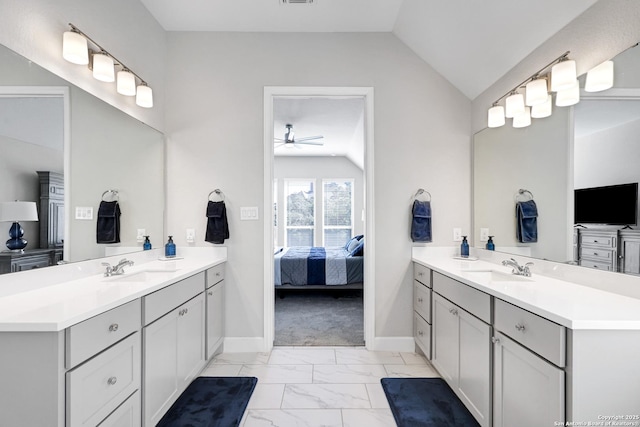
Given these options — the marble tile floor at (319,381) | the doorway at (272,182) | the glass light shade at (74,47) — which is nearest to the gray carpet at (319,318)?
the marble tile floor at (319,381)

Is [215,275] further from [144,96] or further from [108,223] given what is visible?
[144,96]

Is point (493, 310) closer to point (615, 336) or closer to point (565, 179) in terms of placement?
point (615, 336)

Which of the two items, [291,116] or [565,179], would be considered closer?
[565,179]

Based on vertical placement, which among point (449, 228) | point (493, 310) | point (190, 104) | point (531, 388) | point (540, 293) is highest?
point (190, 104)

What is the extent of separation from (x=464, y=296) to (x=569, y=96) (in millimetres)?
1253

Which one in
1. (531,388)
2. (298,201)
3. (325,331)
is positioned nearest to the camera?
(531,388)

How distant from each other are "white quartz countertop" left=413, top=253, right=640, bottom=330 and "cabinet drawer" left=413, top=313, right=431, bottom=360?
2.07 ft

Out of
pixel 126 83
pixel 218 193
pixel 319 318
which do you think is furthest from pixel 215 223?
pixel 319 318

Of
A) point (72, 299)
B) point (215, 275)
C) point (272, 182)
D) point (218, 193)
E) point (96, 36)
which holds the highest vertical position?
point (96, 36)

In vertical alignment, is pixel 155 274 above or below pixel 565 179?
below

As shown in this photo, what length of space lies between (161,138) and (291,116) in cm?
208

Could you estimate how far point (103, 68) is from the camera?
186cm

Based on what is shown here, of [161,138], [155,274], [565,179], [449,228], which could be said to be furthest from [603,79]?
[161,138]

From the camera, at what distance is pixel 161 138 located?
8.59 ft
